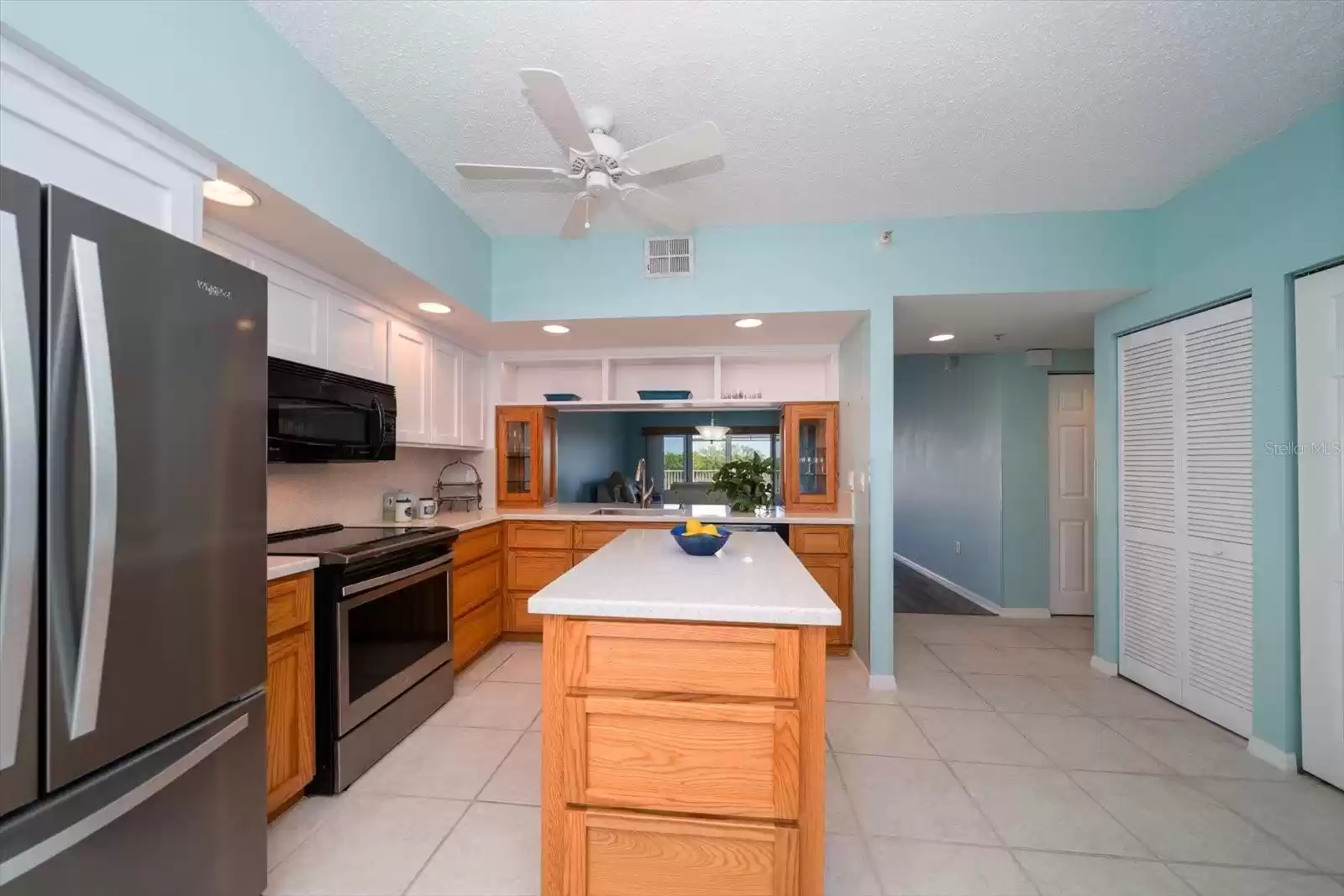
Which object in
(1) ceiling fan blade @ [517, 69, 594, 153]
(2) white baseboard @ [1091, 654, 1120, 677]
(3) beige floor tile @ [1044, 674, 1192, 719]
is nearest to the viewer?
(1) ceiling fan blade @ [517, 69, 594, 153]

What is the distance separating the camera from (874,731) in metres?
2.58

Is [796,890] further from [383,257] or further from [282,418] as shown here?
[383,257]

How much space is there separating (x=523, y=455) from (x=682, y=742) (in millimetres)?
3203

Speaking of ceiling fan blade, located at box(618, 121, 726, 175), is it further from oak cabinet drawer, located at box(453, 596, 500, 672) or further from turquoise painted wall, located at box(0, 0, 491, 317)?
oak cabinet drawer, located at box(453, 596, 500, 672)

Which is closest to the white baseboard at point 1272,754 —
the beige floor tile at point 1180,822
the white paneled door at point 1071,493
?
the beige floor tile at point 1180,822

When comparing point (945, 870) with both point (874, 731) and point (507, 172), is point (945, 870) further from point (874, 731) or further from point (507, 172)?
point (507, 172)

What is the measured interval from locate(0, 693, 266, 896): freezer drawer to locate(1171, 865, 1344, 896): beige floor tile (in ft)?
8.88

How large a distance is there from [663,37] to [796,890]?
8.13 ft

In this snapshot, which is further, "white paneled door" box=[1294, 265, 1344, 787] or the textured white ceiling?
"white paneled door" box=[1294, 265, 1344, 787]

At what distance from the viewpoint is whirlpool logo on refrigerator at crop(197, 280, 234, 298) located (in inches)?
49.3

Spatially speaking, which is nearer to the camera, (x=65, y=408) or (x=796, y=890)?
(x=65, y=408)

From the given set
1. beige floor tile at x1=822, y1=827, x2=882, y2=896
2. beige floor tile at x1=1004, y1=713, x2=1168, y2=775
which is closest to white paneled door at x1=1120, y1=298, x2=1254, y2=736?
beige floor tile at x1=1004, y1=713, x2=1168, y2=775

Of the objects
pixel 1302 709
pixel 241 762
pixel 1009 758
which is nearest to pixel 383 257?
pixel 241 762

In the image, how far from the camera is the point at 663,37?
1.75 meters
